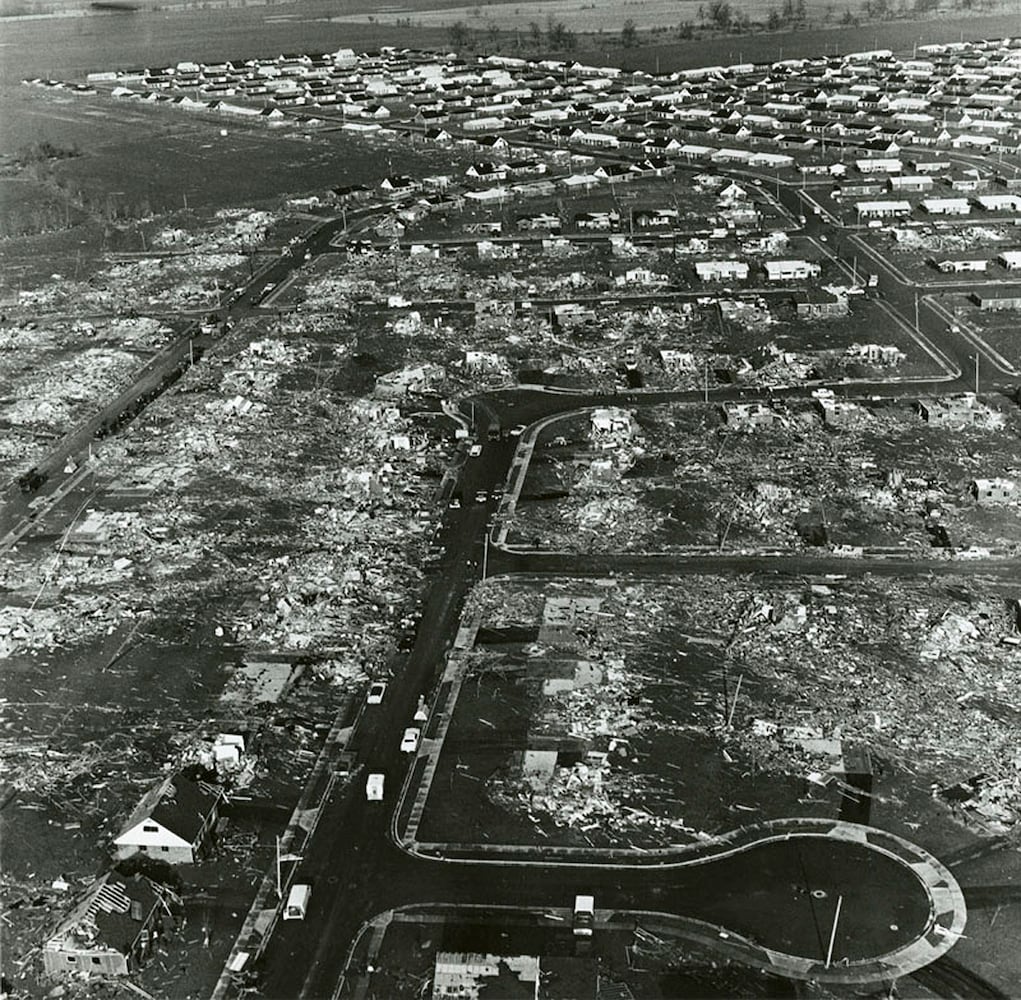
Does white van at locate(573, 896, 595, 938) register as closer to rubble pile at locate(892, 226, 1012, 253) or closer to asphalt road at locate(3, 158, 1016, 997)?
asphalt road at locate(3, 158, 1016, 997)

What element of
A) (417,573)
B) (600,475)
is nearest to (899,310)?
(600,475)

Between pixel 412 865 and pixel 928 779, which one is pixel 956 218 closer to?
pixel 928 779

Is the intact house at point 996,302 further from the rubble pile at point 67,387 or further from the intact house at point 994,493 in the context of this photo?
the rubble pile at point 67,387

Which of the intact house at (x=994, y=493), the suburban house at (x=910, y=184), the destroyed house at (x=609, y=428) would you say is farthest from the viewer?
the suburban house at (x=910, y=184)

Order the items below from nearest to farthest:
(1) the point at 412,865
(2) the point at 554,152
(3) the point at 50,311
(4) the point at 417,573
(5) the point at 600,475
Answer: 1. (1) the point at 412,865
2. (4) the point at 417,573
3. (5) the point at 600,475
4. (3) the point at 50,311
5. (2) the point at 554,152

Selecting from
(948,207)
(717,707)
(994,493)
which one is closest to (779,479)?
(994,493)

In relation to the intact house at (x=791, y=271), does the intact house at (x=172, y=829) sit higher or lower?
lower

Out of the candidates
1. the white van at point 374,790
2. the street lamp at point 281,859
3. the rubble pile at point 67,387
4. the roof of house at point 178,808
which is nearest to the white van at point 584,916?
the white van at point 374,790
